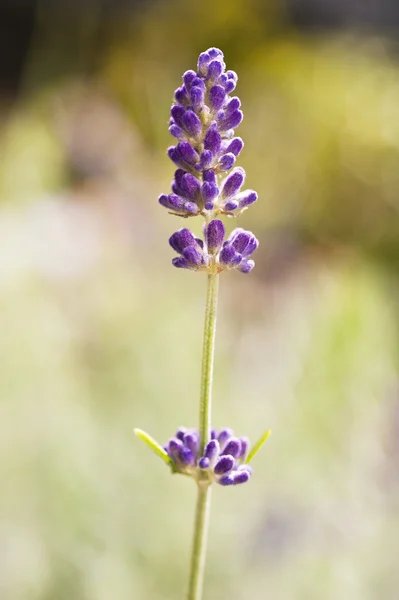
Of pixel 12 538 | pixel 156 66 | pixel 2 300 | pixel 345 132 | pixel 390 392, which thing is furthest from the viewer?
pixel 156 66

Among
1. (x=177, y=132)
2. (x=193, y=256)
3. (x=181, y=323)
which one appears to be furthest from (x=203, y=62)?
(x=181, y=323)

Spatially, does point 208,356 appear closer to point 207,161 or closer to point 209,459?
point 209,459

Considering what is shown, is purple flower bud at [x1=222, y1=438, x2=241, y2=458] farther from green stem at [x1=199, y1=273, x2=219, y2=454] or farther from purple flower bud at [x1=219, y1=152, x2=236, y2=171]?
purple flower bud at [x1=219, y1=152, x2=236, y2=171]

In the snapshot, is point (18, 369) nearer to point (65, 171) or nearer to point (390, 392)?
point (390, 392)

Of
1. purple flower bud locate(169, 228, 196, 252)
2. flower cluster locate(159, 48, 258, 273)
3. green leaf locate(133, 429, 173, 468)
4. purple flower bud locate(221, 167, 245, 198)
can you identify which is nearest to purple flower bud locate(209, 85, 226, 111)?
flower cluster locate(159, 48, 258, 273)

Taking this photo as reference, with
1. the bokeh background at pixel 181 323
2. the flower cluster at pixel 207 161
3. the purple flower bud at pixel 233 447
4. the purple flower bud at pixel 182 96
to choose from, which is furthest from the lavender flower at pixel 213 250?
the bokeh background at pixel 181 323

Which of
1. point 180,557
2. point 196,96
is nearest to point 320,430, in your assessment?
point 180,557
